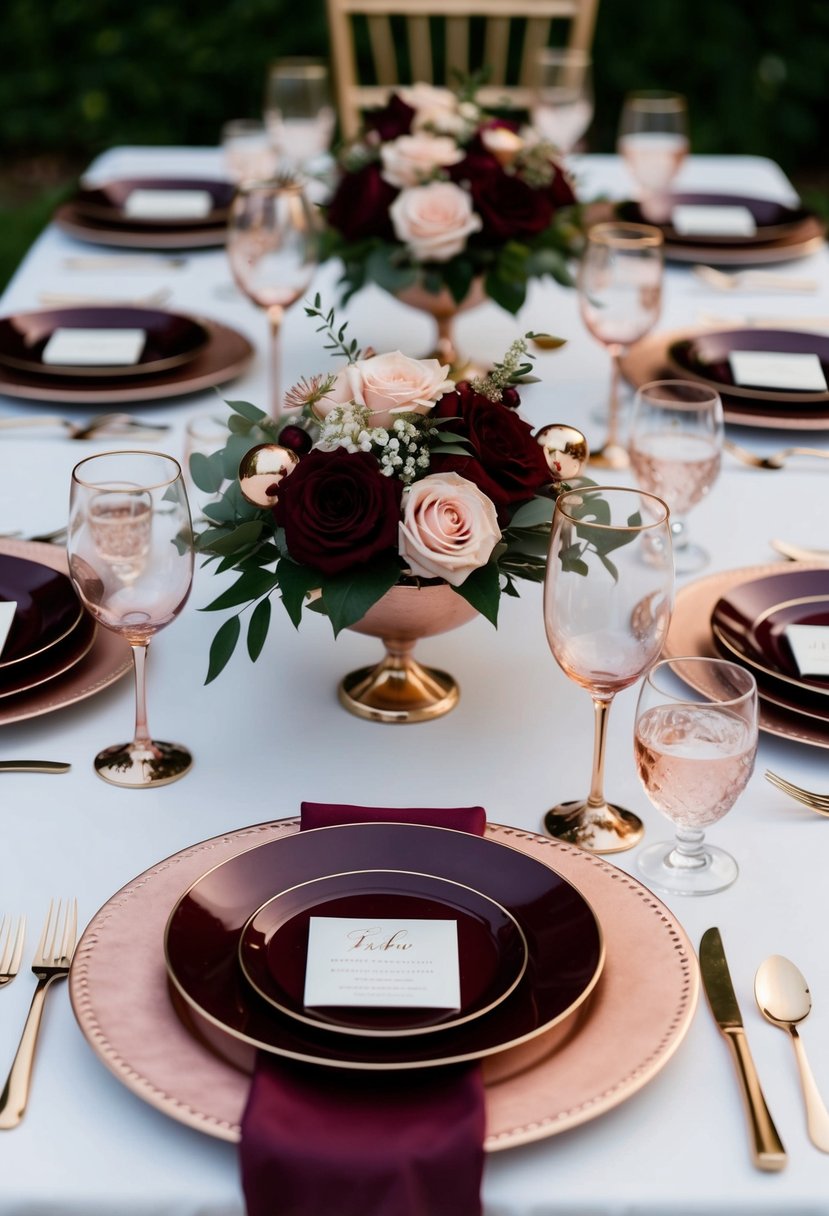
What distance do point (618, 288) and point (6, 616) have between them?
82cm

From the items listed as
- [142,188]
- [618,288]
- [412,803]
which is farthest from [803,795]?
[142,188]

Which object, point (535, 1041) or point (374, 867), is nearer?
point (535, 1041)

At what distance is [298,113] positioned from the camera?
8.55 ft

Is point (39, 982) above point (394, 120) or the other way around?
the other way around

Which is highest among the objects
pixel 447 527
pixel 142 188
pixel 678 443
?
pixel 447 527

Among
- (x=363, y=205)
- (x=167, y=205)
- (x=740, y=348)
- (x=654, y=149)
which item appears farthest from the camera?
(x=167, y=205)

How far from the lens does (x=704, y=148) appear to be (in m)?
5.12

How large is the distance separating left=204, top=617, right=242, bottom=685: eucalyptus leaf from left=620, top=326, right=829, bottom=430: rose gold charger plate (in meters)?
0.83

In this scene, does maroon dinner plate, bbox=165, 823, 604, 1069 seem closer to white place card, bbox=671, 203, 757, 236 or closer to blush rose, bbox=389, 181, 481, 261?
blush rose, bbox=389, 181, 481, 261

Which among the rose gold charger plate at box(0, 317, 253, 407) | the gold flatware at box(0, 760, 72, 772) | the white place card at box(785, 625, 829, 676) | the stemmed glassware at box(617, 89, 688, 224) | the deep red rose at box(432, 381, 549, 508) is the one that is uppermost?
the deep red rose at box(432, 381, 549, 508)

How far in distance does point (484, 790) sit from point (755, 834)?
20cm

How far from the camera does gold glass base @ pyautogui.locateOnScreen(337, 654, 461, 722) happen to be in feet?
4.07

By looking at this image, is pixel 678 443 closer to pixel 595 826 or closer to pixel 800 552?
pixel 800 552

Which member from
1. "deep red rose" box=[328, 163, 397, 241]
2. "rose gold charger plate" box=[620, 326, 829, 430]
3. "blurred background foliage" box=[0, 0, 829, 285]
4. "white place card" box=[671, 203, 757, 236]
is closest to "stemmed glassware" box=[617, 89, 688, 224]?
"white place card" box=[671, 203, 757, 236]
